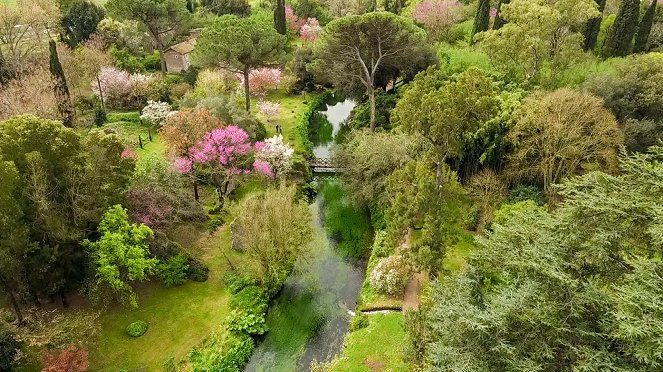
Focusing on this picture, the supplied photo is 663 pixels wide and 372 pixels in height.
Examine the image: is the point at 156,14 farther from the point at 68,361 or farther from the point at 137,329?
the point at 68,361

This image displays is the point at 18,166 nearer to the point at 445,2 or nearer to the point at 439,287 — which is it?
the point at 439,287

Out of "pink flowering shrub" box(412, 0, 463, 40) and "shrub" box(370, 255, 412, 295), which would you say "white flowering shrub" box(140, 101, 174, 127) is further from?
"pink flowering shrub" box(412, 0, 463, 40)

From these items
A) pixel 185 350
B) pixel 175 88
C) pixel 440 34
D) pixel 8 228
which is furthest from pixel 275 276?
pixel 440 34

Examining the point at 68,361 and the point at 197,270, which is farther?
the point at 197,270

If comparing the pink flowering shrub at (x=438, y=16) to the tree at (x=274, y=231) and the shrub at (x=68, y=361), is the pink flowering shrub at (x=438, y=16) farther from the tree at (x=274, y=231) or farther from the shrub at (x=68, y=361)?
the shrub at (x=68, y=361)

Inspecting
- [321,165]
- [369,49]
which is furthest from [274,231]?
[369,49]

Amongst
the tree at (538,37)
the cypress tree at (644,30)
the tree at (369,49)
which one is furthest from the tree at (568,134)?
the cypress tree at (644,30)
